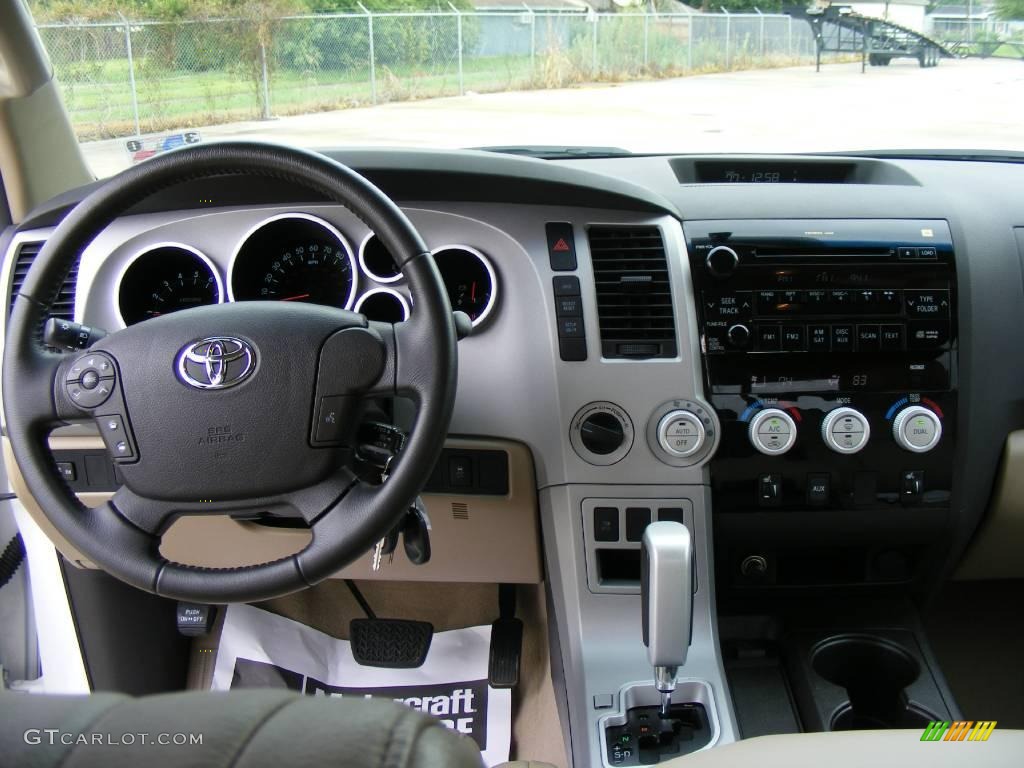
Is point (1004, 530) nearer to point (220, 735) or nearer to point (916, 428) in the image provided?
point (916, 428)

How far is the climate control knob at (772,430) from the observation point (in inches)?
81.4

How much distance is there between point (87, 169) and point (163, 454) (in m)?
1.12

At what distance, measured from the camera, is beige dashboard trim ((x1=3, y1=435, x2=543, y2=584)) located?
208cm

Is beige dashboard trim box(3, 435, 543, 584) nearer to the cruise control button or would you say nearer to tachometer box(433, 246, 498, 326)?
tachometer box(433, 246, 498, 326)

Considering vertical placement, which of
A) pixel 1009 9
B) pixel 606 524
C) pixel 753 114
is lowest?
pixel 606 524

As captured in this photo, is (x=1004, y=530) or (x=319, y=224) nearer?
(x=319, y=224)

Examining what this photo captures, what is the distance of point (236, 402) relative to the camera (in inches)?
59.2

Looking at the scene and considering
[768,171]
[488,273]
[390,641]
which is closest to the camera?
[488,273]

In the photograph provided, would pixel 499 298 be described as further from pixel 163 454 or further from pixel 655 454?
pixel 163 454

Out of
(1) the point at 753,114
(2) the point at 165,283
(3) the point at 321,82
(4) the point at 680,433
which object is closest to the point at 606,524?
(4) the point at 680,433

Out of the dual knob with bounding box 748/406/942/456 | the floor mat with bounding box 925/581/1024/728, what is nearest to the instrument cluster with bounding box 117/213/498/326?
the dual knob with bounding box 748/406/942/456

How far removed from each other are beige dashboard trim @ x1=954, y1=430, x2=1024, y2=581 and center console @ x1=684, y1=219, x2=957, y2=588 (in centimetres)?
16

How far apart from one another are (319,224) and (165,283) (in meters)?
0.37

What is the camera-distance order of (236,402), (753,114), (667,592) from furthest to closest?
(753,114) < (667,592) < (236,402)
